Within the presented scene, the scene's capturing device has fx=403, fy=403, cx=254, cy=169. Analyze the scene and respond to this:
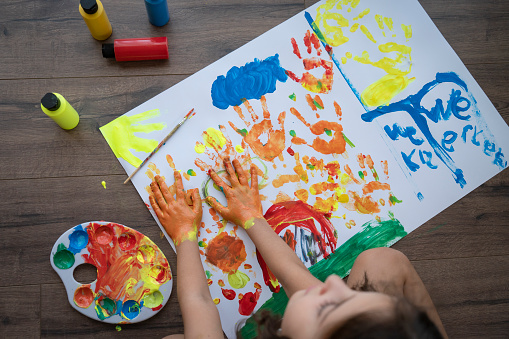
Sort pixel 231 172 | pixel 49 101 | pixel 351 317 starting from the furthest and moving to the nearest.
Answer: pixel 231 172 → pixel 49 101 → pixel 351 317

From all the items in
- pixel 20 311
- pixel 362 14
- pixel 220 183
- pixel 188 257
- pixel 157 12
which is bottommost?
pixel 20 311

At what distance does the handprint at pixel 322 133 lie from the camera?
0.99 m

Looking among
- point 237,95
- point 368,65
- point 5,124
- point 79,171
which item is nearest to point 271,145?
point 237,95

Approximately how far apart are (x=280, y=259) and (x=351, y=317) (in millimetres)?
308

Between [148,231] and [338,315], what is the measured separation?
1.64 ft

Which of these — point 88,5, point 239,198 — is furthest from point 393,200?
point 88,5

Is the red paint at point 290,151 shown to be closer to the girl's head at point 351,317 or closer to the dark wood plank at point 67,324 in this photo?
the girl's head at point 351,317

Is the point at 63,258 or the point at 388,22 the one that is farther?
the point at 388,22

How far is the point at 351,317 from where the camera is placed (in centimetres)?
61

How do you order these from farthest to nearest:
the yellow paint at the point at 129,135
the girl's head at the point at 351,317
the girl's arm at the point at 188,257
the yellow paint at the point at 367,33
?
the yellow paint at the point at 367,33 < the yellow paint at the point at 129,135 < the girl's arm at the point at 188,257 < the girl's head at the point at 351,317

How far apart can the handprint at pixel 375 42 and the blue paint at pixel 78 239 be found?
749 millimetres

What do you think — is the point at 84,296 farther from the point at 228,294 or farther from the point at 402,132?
the point at 402,132

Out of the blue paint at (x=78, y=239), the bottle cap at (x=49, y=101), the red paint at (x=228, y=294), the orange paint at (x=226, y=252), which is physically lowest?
the blue paint at (x=78, y=239)

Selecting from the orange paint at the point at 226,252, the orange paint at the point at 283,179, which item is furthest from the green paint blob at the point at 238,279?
the orange paint at the point at 283,179
